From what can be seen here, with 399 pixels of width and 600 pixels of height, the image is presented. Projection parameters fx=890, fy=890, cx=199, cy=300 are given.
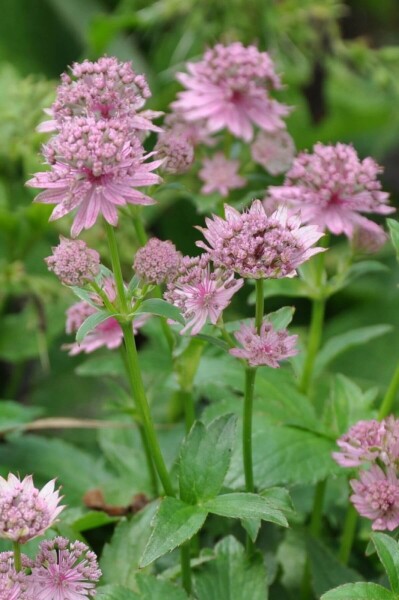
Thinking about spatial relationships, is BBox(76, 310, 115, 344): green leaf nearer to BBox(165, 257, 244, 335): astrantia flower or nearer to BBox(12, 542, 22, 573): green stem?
BBox(165, 257, 244, 335): astrantia flower

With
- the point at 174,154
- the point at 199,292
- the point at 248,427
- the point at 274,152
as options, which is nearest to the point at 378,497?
the point at 248,427

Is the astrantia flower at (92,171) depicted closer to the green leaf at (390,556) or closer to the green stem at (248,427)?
the green stem at (248,427)

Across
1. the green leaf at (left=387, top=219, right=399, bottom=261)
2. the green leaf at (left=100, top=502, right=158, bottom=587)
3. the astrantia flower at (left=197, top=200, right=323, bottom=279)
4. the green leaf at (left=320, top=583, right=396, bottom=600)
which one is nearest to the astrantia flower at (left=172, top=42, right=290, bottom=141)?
the green leaf at (left=387, top=219, right=399, bottom=261)

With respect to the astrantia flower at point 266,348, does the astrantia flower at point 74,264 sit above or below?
above

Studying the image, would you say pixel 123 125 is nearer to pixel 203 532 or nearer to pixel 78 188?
pixel 78 188

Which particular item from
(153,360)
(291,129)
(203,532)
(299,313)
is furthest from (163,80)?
(203,532)

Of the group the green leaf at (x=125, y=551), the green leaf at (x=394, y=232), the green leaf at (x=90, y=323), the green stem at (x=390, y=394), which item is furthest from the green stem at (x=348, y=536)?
the green leaf at (x=90, y=323)

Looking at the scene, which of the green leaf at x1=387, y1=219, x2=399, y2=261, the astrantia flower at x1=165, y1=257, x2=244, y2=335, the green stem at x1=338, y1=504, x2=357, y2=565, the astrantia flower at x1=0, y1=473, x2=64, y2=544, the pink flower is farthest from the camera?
the pink flower
